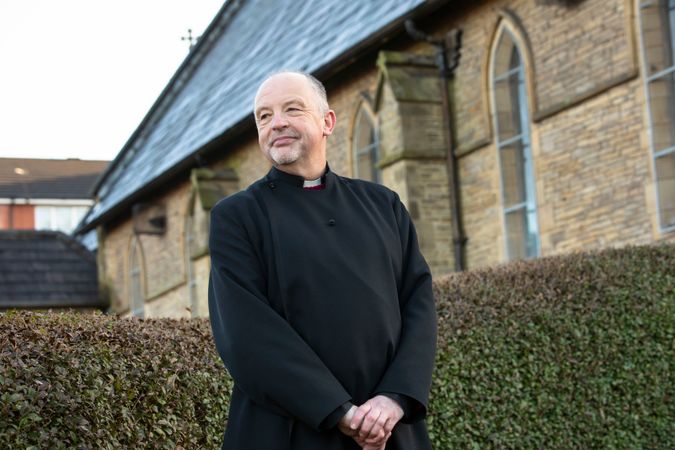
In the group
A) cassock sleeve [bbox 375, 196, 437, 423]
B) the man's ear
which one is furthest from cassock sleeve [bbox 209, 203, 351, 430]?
the man's ear

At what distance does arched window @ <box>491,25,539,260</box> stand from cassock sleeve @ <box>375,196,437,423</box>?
13.1 metres

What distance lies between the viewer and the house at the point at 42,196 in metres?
59.3

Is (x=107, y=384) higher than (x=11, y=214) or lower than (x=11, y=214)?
lower

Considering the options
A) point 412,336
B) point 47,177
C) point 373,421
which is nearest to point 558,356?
point 412,336

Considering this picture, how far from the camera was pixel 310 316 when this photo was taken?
12.8 ft

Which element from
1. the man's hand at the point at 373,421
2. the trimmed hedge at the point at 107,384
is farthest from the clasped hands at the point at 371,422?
the trimmed hedge at the point at 107,384

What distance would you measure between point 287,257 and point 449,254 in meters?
14.5

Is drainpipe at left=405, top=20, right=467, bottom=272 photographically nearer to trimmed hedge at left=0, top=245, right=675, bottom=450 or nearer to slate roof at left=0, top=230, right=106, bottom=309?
trimmed hedge at left=0, top=245, right=675, bottom=450

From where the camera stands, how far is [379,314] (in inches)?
156

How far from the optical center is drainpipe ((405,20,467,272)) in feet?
59.8

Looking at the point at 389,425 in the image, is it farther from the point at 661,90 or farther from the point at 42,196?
the point at 42,196

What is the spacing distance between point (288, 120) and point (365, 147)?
1719cm

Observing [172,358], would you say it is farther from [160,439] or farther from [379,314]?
[379,314]

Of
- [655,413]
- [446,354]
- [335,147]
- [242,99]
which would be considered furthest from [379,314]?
[242,99]
